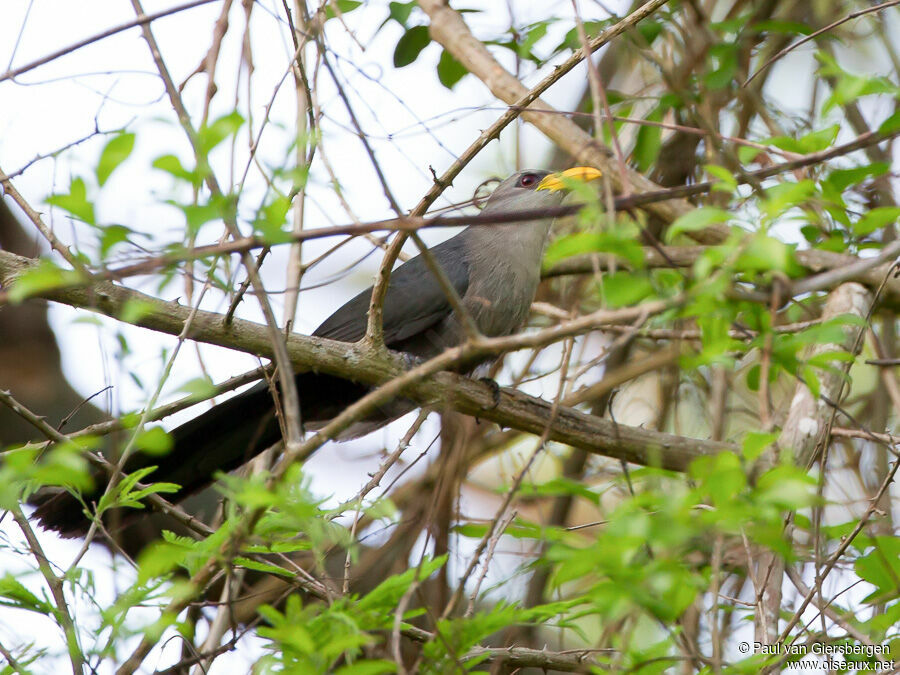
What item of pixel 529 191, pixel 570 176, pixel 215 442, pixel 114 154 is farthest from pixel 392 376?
pixel 114 154

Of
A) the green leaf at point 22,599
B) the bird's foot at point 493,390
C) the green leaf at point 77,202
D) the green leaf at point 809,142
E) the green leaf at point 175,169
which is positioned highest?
the green leaf at point 809,142

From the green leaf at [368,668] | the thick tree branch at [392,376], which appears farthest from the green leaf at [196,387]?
the thick tree branch at [392,376]

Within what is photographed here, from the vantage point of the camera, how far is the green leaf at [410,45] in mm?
4242

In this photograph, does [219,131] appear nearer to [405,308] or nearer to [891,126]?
[891,126]

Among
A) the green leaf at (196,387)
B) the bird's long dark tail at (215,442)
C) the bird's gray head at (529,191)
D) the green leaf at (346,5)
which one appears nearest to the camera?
the green leaf at (196,387)

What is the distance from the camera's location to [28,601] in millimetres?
2182

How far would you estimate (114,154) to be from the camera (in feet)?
4.97

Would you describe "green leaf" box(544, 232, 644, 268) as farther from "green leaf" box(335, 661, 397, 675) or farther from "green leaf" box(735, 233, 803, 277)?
"green leaf" box(335, 661, 397, 675)

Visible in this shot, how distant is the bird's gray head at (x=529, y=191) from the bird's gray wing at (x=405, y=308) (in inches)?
17.6

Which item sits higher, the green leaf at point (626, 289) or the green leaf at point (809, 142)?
the green leaf at point (809, 142)

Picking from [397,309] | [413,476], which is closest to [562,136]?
[397,309]

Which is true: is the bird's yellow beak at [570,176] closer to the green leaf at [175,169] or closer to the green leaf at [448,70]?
the green leaf at [448,70]

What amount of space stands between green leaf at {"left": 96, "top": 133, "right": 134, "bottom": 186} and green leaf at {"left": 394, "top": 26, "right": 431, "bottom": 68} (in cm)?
292

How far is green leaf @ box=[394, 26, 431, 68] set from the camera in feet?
13.9
